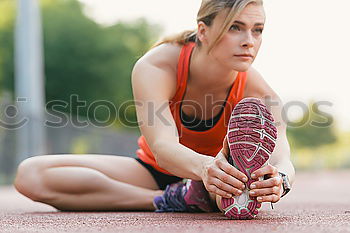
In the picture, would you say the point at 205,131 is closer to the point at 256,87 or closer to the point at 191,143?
the point at 191,143

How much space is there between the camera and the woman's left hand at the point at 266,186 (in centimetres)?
227

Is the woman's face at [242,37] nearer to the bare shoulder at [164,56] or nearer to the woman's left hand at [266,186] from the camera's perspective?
the bare shoulder at [164,56]

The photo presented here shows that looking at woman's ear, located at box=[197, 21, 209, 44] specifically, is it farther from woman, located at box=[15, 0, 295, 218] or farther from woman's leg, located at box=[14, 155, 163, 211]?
woman's leg, located at box=[14, 155, 163, 211]

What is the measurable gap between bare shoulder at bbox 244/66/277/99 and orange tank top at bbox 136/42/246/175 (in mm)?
44

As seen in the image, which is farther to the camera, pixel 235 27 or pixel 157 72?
pixel 157 72

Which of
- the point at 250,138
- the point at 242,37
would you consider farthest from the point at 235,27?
the point at 250,138

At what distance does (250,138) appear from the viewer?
7.36 feet

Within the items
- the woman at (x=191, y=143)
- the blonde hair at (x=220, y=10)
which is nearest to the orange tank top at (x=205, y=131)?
the woman at (x=191, y=143)

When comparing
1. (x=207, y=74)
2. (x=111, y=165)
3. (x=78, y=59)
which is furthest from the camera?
(x=78, y=59)

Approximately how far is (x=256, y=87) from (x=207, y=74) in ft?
0.92

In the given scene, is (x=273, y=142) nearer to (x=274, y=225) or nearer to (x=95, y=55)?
(x=274, y=225)

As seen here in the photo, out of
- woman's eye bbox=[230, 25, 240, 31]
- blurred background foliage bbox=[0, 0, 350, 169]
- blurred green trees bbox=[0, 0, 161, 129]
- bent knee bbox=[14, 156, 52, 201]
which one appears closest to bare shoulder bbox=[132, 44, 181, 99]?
woman's eye bbox=[230, 25, 240, 31]

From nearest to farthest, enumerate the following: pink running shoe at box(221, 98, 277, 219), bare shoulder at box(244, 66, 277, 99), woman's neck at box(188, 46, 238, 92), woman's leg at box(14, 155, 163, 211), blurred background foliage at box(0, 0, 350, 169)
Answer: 1. pink running shoe at box(221, 98, 277, 219)
2. woman's neck at box(188, 46, 238, 92)
3. bare shoulder at box(244, 66, 277, 99)
4. woman's leg at box(14, 155, 163, 211)
5. blurred background foliage at box(0, 0, 350, 169)

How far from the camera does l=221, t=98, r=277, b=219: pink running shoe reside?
224 cm
